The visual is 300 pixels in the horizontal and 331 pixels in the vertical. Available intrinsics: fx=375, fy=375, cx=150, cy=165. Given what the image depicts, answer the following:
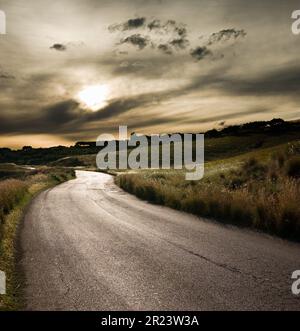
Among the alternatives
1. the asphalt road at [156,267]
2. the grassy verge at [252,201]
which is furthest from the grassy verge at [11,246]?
the grassy verge at [252,201]

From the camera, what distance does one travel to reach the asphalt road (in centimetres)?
630

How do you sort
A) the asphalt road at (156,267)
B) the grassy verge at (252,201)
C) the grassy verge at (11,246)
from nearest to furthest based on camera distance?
the asphalt road at (156,267), the grassy verge at (11,246), the grassy verge at (252,201)

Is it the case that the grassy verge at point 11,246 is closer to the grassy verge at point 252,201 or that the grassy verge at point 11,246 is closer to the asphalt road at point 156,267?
the asphalt road at point 156,267

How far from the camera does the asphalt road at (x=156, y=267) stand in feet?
20.7

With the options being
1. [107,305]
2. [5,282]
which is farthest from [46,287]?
[107,305]

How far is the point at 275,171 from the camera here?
23766mm

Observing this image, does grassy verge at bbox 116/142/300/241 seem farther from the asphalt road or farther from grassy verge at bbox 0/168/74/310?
grassy verge at bbox 0/168/74/310

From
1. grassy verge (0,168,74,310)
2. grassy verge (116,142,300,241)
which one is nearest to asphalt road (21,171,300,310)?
grassy verge (0,168,74,310)

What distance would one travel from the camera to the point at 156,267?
319 inches

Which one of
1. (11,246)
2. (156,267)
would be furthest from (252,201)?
(11,246)

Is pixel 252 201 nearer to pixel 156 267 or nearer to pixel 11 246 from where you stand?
pixel 156 267

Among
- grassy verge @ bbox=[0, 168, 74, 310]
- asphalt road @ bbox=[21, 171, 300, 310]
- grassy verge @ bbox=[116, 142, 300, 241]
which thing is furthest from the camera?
grassy verge @ bbox=[116, 142, 300, 241]
